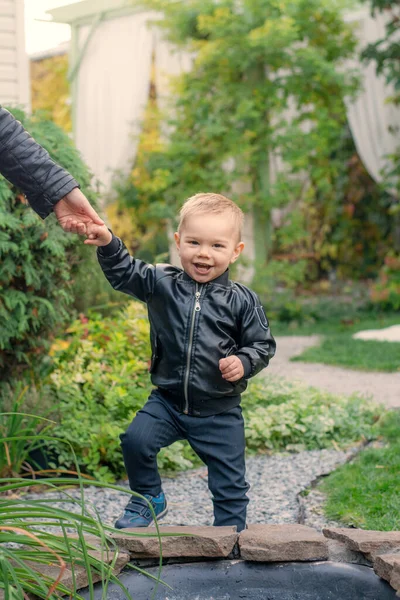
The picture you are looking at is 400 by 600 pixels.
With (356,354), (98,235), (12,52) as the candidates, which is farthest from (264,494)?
(12,52)

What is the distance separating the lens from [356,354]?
22.4 ft

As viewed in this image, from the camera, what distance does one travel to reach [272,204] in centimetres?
927

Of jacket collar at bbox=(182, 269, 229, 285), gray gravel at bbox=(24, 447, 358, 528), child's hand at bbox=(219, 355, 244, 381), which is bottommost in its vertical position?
gray gravel at bbox=(24, 447, 358, 528)

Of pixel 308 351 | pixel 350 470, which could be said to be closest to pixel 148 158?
pixel 308 351

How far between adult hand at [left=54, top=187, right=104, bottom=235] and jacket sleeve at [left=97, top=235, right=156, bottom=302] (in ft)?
0.45

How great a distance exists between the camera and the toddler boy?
2.46 meters

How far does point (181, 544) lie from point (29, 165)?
1.13 metres

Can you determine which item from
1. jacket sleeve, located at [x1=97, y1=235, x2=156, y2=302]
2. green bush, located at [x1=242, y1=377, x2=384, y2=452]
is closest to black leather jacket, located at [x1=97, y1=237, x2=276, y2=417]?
jacket sleeve, located at [x1=97, y1=235, x2=156, y2=302]

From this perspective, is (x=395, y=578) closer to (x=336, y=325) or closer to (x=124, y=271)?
(x=124, y=271)

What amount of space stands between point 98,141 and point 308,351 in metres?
5.51

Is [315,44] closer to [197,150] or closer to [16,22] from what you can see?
[197,150]

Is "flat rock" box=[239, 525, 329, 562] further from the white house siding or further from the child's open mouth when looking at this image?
the white house siding

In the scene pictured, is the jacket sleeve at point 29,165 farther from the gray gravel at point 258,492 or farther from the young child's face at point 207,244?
the gray gravel at point 258,492

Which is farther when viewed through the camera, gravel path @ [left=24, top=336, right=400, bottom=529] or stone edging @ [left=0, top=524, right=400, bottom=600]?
gravel path @ [left=24, top=336, right=400, bottom=529]
